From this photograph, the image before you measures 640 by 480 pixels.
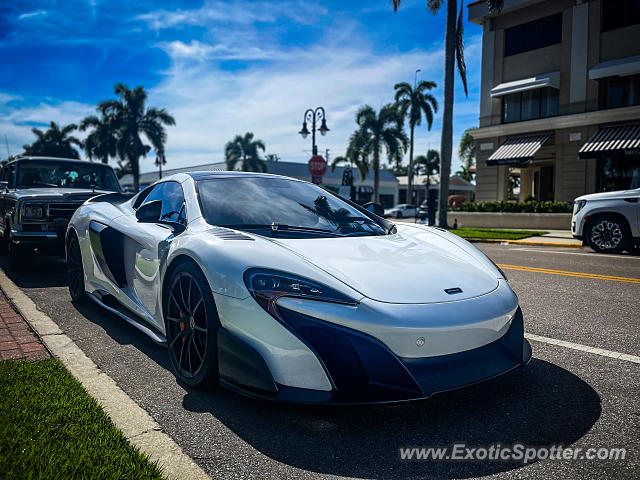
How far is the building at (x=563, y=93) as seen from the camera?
20.9 m

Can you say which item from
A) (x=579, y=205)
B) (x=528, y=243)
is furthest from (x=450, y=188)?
(x=579, y=205)

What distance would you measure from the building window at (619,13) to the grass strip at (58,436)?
24.7 metres

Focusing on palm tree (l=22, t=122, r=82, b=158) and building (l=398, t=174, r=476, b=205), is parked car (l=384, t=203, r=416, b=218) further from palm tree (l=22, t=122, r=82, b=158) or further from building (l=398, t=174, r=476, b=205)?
palm tree (l=22, t=122, r=82, b=158)

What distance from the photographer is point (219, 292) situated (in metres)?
2.61

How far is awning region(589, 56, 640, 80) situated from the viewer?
20.1 m

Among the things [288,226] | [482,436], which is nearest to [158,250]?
[288,226]

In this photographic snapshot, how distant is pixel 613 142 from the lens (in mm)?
20562

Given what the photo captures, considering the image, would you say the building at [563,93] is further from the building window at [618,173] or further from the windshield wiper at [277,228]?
the windshield wiper at [277,228]

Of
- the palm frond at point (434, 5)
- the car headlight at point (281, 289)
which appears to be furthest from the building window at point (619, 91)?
the car headlight at point (281, 289)

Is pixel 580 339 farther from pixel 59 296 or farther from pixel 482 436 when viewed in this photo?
pixel 59 296

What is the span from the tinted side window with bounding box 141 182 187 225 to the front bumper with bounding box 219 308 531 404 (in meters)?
1.44

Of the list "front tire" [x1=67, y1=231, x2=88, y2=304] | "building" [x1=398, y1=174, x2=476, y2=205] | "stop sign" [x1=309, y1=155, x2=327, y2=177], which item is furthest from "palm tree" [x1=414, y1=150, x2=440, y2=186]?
"front tire" [x1=67, y1=231, x2=88, y2=304]

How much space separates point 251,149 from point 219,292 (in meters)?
45.4

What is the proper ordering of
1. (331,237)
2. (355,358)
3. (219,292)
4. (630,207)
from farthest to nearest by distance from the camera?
(630,207), (331,237), (219,292), (355,358)
